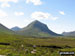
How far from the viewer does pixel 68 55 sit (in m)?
111

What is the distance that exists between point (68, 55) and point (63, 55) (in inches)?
124

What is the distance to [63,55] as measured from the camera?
112m
